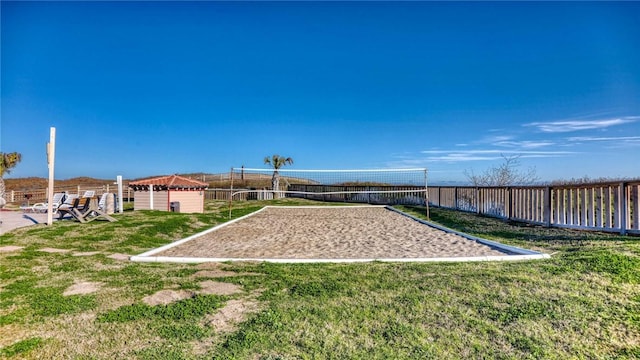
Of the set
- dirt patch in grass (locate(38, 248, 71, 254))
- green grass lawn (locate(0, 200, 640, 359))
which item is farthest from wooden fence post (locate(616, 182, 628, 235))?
dirt patch in grass (locate(38, 248, 71, 254))

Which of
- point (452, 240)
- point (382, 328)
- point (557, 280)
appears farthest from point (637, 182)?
point (382, 328)

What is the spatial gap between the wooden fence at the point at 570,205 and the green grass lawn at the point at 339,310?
1746mm

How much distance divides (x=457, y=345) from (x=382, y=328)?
1.88ft

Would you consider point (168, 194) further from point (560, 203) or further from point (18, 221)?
point (560, 203)

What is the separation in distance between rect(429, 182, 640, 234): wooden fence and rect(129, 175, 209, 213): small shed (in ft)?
35.6

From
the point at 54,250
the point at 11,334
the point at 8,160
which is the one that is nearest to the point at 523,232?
the point at 11,334

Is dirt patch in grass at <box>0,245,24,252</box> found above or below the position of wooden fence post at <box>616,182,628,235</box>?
below

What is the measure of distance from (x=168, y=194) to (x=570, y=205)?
13509mm

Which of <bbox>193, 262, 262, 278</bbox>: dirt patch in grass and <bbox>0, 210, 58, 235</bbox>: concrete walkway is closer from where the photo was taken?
<bbox>193, 262, 262, 278</bbox>: dirt patch in grass

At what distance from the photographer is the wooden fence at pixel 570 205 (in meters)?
7.07

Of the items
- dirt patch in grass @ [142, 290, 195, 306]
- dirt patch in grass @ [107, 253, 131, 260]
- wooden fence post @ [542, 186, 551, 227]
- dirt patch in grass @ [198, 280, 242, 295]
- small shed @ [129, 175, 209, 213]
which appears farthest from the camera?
small shed @ [129, 175, 209, 213]

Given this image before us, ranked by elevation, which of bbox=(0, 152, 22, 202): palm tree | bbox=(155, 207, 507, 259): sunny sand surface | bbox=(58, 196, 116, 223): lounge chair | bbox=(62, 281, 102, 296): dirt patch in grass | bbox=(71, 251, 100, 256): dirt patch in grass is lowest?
bbox=(155, 207, 507, 259): sunny sand surface

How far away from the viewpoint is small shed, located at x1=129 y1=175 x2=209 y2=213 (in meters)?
15.6

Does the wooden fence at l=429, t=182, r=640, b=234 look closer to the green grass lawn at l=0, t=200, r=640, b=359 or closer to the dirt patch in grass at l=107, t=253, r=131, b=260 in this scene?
the green grass lawn at l=0, t=200, r=640, b=359
